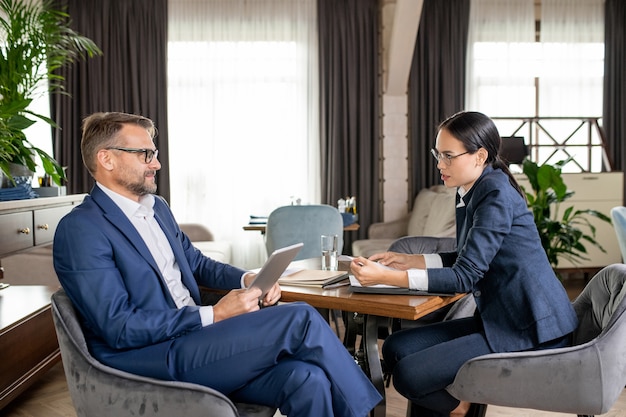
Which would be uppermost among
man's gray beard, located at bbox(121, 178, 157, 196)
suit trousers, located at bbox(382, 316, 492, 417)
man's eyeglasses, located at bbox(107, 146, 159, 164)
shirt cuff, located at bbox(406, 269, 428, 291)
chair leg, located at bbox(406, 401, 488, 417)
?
man's eyeglasses, located at bbox(107, 146, 159, 164)

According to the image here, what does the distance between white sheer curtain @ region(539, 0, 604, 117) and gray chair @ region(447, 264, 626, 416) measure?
4.94 meters

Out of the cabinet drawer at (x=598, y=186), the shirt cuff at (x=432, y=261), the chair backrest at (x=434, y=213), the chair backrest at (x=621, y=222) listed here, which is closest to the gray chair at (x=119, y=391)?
the shirt cuff at (x=432, y=261)

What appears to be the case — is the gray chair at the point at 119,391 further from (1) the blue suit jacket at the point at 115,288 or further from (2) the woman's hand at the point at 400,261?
→ (2) the woman's hand at the point at 400,261

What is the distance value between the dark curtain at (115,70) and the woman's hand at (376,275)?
460 cm

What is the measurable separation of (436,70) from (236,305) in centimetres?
505

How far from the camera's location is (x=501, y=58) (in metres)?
6.44

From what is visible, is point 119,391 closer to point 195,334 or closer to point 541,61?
point 195,334

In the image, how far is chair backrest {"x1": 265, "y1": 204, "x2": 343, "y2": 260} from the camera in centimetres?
443

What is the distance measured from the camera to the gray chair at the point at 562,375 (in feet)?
5.83

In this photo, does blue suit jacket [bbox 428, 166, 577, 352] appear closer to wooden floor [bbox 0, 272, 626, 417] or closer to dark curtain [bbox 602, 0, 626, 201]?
wooden floor [bbox 0, 272, 626, 417]

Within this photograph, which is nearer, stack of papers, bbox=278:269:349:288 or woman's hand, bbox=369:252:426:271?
stack of papers, bbox=278:269:349:288

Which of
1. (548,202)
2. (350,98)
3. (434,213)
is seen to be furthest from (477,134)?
(350,98)

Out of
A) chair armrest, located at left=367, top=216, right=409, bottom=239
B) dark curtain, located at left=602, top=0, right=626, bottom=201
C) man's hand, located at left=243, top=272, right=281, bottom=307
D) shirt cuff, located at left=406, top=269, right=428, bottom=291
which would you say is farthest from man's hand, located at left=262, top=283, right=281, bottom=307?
dark curtain, located at left=602, top=0, right=626, bottom=201

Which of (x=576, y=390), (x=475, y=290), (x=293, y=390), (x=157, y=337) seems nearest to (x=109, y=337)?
(x=157, y=337)
